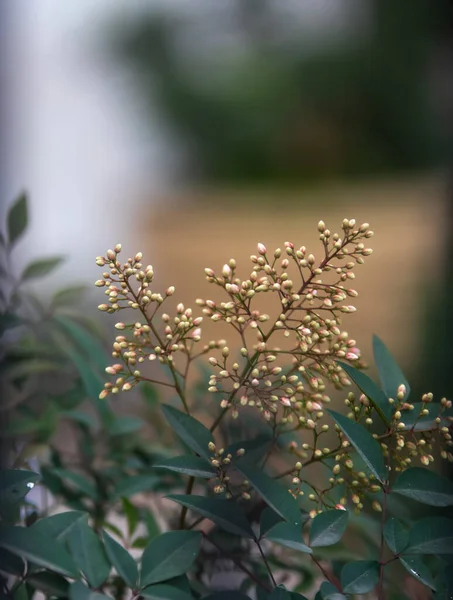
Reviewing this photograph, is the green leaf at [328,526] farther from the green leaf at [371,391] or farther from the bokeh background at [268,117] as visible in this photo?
the bokeh background at [268,117]

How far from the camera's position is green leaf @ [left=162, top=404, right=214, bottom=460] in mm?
373

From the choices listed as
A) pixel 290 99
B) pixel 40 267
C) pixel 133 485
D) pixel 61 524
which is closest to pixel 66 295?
pixel 40 267

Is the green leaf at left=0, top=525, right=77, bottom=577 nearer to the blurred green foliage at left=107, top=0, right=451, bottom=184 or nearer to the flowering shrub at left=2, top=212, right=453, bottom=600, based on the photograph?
the flowering shrub at left=2, top=212, right=453, bottom=600


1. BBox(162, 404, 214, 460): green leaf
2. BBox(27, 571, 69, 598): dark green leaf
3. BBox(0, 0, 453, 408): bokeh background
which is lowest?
BBox(27, 571, 69, 598): dark green leaf

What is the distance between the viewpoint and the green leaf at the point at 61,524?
0.35m

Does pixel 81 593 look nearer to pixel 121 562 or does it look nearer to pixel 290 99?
pixel 121 562

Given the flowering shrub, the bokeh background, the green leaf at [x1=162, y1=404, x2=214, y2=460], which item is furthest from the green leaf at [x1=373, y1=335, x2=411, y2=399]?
the bokeh background

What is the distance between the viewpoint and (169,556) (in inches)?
13.7

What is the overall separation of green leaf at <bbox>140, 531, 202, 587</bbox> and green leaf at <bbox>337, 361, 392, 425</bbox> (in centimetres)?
11

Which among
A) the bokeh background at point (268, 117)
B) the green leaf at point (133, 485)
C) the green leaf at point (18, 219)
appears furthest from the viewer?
the bokeh background at point (268, 117)

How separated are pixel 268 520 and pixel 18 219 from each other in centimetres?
37

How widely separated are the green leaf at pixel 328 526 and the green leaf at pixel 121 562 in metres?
0.09

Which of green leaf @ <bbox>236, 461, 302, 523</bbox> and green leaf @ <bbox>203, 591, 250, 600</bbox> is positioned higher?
green leaf @ <bbox>236, 461, 302, 523</bbox>

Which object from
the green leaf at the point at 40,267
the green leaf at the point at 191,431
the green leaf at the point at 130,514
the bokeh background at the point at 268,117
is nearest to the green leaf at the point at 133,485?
the green leaf at the point at 130,514
